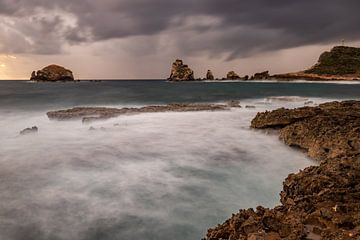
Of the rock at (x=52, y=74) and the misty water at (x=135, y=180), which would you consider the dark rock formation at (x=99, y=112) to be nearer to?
the misty water at (x=135, y=180)

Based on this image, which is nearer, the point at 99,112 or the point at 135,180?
the point at 135,180

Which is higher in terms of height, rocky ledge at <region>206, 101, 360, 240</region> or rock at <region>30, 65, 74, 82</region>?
rock at <region>30, 65, 74, 82</region>

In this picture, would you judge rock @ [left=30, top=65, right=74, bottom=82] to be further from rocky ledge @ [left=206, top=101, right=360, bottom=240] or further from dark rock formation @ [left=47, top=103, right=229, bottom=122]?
rocky ledge @ [left=206, top=101, right=360, bottom=240]

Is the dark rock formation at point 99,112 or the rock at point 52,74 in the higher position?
the rock at point 52,74

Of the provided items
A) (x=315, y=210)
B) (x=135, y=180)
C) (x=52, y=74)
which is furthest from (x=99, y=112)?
(x=52, y=74)

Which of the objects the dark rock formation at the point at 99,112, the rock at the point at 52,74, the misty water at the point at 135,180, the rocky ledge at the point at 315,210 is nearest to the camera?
the rocky ledge at the point at 315,210

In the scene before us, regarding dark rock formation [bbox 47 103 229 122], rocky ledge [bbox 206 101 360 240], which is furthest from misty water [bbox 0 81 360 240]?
dark rock formation [bbox 47 103 229 122]

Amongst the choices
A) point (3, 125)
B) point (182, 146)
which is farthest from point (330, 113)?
point (3, 125)

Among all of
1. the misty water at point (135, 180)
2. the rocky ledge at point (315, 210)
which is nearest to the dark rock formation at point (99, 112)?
the misty water at point (135, 180)

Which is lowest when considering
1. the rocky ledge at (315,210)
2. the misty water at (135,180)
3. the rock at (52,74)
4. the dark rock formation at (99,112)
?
the misty water at (135,180)

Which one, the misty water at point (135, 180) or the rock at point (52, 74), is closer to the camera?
the misty water at point (135, 180)

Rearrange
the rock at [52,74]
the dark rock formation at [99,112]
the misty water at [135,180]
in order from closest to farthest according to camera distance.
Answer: the misty water at [135,180] → the dark rock formation at [99,112] → the rock at [52,74]

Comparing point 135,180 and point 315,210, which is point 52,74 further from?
point 315,210

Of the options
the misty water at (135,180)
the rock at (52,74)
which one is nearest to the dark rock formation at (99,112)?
the misty water at (135,180)
